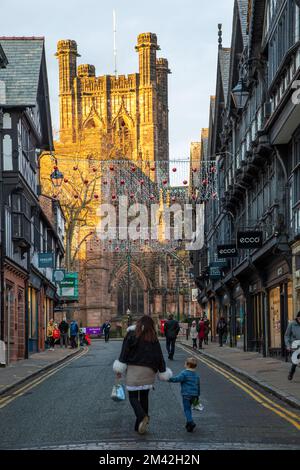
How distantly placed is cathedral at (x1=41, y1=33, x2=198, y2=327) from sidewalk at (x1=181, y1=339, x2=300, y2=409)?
179 ft

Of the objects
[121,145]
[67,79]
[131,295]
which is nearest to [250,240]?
[131,295]

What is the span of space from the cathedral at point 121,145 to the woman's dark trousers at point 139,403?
72439mm

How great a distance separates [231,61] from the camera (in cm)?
4053

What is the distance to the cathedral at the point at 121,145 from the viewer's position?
93688mm

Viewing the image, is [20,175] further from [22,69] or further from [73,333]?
[73,333]

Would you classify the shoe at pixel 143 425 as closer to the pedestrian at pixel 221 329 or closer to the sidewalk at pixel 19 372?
the sidewalk at pixel 19 372

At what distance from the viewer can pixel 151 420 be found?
14.5 metres

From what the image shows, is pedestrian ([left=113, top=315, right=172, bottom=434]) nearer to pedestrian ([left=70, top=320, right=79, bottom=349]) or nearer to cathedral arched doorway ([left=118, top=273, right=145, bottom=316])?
pedestrian ([left=70, top=320, right=79, bottom=349])

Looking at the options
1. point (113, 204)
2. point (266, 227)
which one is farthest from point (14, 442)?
point (113, 204)

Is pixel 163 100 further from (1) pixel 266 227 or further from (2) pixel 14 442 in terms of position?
(2) pixel 14 442

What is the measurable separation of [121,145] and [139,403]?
113086mm

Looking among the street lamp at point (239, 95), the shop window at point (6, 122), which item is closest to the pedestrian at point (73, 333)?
the street lamp at point (239, 95)

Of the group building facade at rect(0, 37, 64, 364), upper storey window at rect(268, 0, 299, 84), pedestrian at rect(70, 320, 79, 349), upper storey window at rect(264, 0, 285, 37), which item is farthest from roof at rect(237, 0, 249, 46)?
pedestrian at rect(70, 320, 79, 349)
